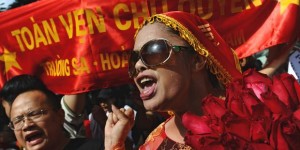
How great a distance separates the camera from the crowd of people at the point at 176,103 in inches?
47.0

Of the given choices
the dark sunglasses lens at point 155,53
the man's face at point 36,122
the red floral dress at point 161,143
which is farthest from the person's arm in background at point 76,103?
the dark sunglasses lens at point 155,53

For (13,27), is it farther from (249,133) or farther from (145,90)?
(249,133)

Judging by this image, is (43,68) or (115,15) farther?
(43,68)

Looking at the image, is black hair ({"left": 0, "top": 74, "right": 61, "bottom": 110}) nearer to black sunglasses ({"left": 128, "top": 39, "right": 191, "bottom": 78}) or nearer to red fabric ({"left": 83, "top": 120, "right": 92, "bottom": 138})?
red fabric ({"left": 83, "top": 120, "right": 92, "bottom": 138})

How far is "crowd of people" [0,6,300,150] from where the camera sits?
3.92 feet

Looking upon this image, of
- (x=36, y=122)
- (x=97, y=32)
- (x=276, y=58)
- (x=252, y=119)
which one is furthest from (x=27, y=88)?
(x=252, y=119)

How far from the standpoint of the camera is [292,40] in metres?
4.05

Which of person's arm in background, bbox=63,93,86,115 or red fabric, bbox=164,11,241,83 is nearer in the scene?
red fabric, bbox=164,11,241,83

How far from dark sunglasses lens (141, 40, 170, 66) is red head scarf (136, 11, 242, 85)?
97 mm

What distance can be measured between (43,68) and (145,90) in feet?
8.09

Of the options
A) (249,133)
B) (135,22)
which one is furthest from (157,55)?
(135,22)

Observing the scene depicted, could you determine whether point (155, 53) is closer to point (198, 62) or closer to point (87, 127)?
point (198, 62)

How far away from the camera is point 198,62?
2.29 m

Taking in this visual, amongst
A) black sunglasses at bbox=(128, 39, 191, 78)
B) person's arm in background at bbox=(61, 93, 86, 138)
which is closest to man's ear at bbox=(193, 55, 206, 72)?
black sunglasses at bbox=(128, 39, 191, 78)
